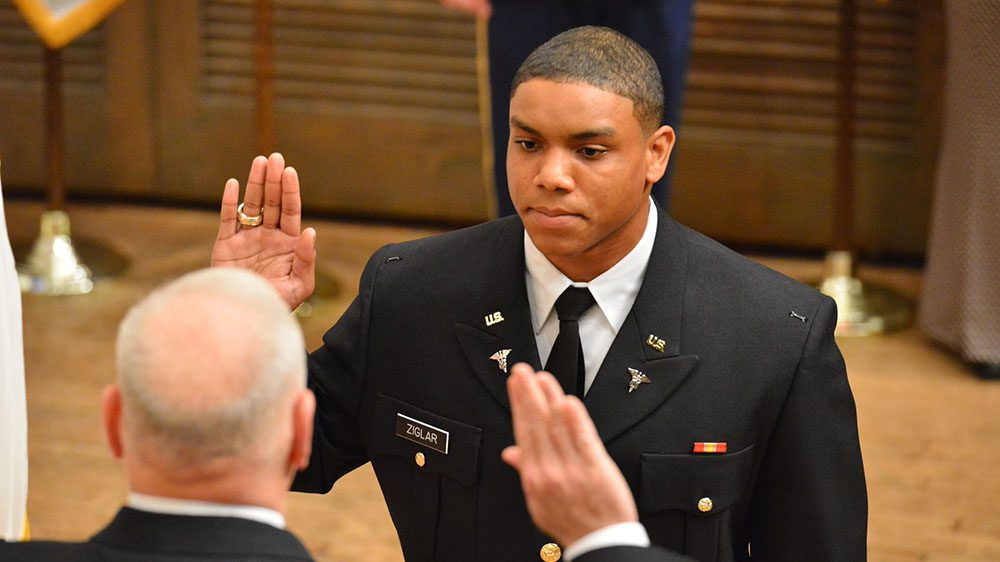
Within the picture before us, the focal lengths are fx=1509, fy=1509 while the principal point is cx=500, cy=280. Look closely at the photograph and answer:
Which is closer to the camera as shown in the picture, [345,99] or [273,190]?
[273,190]

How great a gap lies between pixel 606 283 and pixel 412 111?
2.97 metres

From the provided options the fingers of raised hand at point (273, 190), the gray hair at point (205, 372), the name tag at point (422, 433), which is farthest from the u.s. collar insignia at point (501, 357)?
the gray hair at point (205, 372)

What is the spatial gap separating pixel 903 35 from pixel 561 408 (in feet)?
11.3

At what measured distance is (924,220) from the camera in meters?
4.67

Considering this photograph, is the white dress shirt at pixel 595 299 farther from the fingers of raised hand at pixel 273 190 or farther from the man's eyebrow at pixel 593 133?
the fingers of raised hand at pixel 273 190

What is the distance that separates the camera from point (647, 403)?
197 cm

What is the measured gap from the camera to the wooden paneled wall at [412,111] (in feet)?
15.1

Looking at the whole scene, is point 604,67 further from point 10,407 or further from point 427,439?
point 10,407

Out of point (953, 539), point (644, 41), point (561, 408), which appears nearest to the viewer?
point (561, 408)

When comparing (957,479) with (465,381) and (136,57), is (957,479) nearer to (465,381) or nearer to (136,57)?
(465,381)

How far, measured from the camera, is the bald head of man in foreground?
1337mm

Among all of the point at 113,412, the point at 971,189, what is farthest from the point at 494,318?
the point at 971,189

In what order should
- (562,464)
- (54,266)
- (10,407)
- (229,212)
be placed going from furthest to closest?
(54,266)
(229,212)
(10,407)
(562,464)

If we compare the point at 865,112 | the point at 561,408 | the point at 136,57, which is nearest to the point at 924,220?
the point at 865,112
